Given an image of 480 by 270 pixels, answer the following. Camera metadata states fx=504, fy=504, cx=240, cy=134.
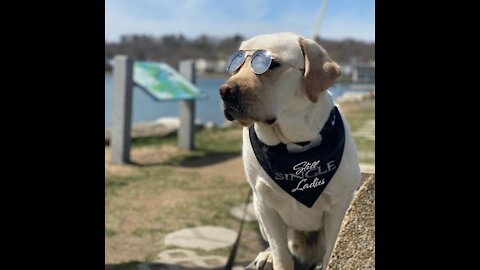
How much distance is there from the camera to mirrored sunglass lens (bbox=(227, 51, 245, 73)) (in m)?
2.07

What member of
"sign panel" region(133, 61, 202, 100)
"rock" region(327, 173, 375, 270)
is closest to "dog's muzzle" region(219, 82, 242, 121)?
"rock" region(327, 173, 375, 270)

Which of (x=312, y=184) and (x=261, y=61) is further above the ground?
(x=261, y=61)

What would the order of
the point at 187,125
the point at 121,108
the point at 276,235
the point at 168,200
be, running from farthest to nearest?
the point at 187,125
the point at 121,108
the point at 168,200
the point at 276,235

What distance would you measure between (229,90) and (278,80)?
24 centimetres

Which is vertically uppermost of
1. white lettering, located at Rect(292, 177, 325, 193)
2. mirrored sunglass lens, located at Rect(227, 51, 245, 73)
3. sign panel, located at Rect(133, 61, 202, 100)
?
mirrored sunglass lens, located at Rect(227, 51, 245, 73)

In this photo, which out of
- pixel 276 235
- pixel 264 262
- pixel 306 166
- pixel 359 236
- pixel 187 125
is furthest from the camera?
pixel 187 125

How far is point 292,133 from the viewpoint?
215 centimetres

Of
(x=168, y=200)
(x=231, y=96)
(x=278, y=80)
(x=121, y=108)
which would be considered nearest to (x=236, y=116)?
(x=231, y=96)

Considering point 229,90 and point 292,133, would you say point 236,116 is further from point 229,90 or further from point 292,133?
point 292,133

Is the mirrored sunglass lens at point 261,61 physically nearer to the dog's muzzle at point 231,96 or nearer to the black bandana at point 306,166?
the dog's muzzle at point 231,96

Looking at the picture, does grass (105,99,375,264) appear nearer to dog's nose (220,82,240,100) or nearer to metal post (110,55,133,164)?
metal post (110,55,133,164)

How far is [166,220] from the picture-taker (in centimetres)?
536

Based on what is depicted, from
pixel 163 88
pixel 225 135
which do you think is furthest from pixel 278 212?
pixel 225 135
